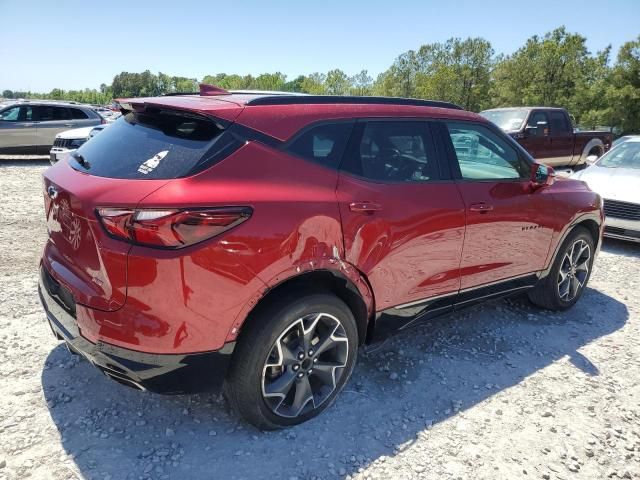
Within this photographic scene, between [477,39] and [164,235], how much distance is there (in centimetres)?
5062

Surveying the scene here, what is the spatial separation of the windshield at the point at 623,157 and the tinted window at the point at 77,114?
13021 mm

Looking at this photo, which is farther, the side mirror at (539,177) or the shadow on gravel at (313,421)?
the side mirror at (539,177)

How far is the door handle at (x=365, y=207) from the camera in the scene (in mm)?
2572

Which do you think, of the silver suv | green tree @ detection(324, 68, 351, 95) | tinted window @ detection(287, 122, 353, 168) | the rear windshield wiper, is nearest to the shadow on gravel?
the rear windshield wiper

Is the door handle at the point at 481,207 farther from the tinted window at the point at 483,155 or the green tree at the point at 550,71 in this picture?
the green tree at the point at 550,71

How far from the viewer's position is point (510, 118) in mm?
11469

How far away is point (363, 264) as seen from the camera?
2666 millimetres

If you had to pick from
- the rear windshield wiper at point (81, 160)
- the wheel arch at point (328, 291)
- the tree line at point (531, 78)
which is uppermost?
the tree line at point (531, 78)

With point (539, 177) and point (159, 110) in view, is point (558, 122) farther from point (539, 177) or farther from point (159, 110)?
point (159, 110)

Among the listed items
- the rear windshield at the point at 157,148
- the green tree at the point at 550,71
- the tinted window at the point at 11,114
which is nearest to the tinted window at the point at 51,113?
the tinted window at the point at 11,114

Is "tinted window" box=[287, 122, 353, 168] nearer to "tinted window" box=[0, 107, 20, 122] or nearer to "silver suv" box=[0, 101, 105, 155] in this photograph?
"silver suv" box=[0, 101, 105, 155]

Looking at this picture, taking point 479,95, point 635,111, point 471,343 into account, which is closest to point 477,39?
point 479,95

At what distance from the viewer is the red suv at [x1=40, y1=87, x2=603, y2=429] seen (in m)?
2.08

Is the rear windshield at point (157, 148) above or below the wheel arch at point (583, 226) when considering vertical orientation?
above
